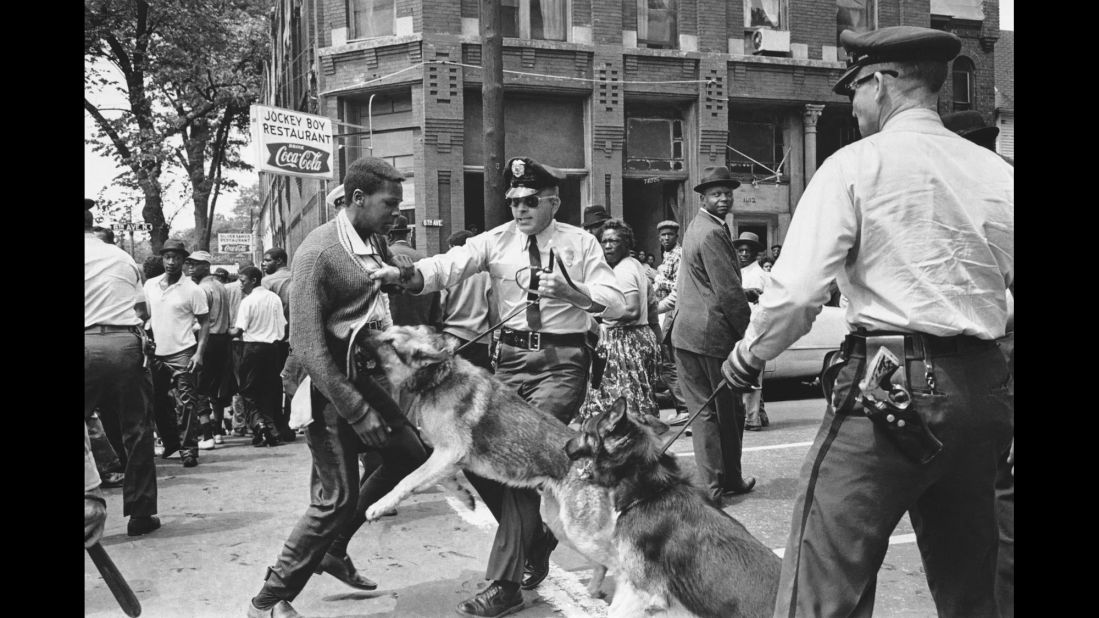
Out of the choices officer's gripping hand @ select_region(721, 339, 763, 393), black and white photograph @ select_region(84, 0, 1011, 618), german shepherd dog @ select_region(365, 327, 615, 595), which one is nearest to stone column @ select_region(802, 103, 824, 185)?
black and white photograph @ select_region(84, 0, 1011, 618)

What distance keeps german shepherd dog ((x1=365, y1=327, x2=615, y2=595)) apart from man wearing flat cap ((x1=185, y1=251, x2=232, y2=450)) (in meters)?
6.28

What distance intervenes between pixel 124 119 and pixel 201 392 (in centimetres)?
1549

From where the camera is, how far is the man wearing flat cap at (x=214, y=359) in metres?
9.68

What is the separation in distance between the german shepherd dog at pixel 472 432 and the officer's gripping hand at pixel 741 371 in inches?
48.4

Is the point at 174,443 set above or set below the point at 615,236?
below

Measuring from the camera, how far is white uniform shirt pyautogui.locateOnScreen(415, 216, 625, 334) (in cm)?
471

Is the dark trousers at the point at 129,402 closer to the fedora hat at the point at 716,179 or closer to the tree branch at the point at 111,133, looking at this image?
the fedora hat at the point at 716,179

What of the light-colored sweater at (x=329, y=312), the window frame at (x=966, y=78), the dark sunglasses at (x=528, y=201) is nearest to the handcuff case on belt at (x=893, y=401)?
the light-colored sweater at (x=329, y=312)

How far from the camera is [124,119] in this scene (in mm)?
22188

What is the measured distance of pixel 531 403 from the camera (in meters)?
4.59

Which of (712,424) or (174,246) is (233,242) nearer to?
(174,246)

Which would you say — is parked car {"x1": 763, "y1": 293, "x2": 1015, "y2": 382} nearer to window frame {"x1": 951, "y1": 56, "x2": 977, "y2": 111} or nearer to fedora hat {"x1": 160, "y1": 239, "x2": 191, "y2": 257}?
fedora hat {"x1": 160, "y1": 239, "x2": 191, "y2": 257}
